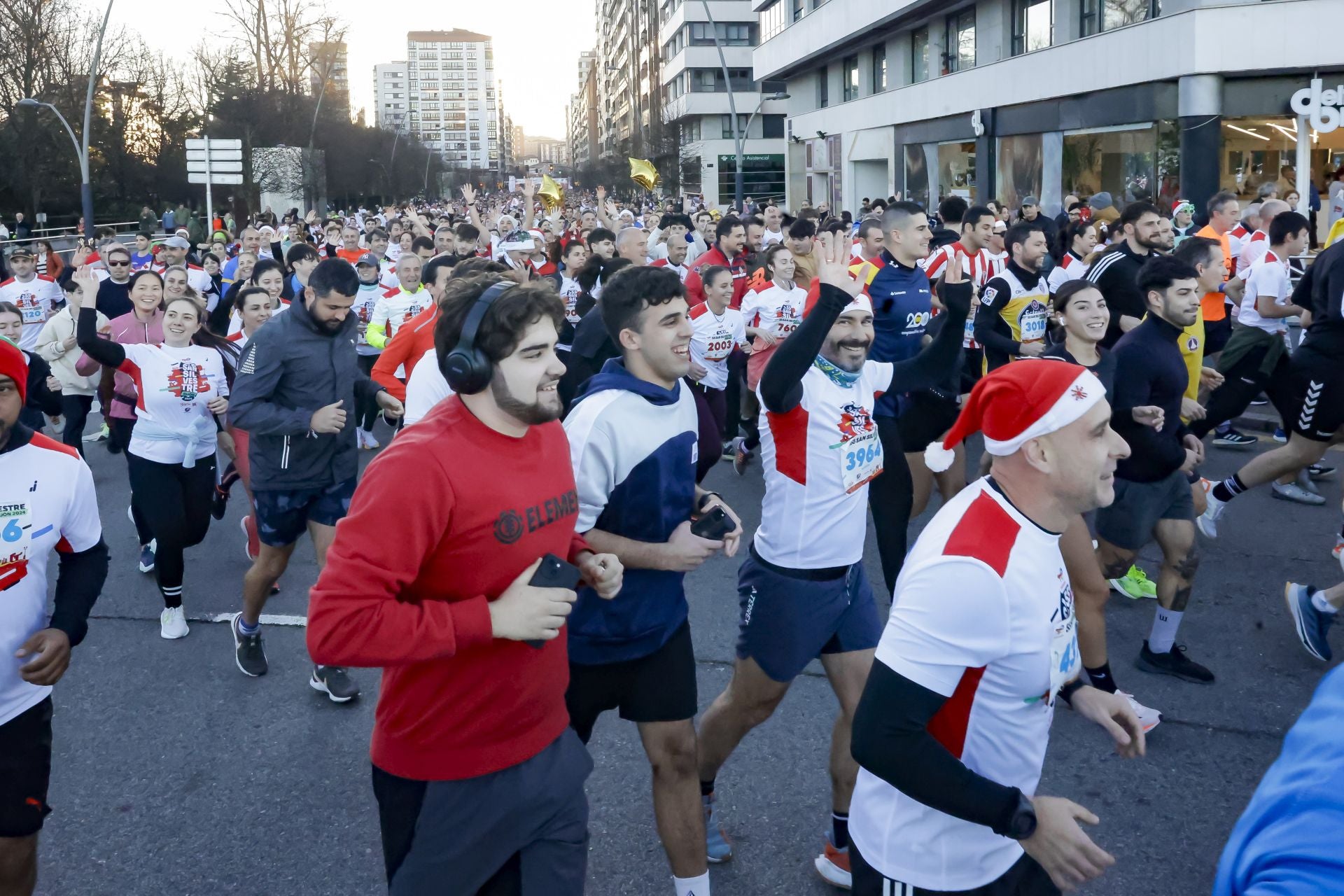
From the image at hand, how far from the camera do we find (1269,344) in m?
8.42

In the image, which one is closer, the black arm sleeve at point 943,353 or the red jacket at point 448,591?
the red jacket at point 448,591

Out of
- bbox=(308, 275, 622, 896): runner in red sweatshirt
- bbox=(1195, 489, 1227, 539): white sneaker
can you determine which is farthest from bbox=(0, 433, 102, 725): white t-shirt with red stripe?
bbox=(1195, 489, 1227, 539): white sneaker

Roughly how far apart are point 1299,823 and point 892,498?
4.80m

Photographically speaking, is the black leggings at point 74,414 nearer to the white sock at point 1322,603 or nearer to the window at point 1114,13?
the white sock at point 1322,603

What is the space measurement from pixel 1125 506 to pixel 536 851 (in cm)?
378

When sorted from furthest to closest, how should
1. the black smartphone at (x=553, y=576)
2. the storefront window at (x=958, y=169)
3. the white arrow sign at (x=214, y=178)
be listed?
1. the storefront window at (x=958, y=169)
2. the white arrow sign at (x=214, y=178)
3. the black smartphone at (x=553, y=576)

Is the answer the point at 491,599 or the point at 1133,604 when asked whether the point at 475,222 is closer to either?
the point at 1133,604

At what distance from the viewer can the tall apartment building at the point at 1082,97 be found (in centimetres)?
2152

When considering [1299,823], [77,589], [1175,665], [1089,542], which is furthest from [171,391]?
[1299,823]

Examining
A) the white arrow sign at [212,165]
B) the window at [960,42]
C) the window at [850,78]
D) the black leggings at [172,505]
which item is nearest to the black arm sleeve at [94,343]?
the black leggings at [172,505]

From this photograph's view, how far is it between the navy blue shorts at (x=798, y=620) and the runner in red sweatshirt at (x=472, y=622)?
46.0 inches

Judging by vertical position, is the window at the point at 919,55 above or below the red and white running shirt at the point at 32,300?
above

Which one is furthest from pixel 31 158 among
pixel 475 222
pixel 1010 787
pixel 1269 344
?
pixel 1010 787

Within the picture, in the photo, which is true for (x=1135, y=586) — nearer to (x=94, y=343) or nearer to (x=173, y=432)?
(x=173, y=432)
